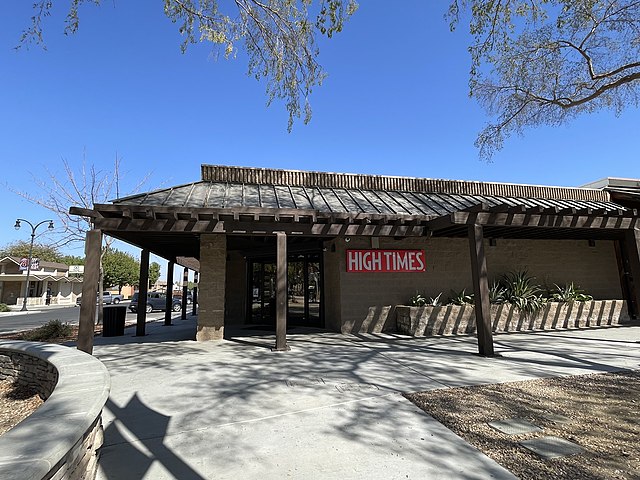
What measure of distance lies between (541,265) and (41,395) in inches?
538

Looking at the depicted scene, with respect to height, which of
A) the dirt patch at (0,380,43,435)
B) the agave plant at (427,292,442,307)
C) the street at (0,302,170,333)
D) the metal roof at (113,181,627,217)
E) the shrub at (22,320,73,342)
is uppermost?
the metal roof at (113,181,627,217)

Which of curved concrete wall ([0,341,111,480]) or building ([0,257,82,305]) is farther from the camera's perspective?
building ([0,257,82,305])

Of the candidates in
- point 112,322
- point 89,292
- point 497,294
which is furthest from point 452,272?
point 112,322

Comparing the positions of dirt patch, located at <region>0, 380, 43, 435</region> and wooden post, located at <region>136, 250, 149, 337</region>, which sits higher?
wooden post, located at <region>136, 250, 149, 337</region>

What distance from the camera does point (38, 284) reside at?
3831 cm

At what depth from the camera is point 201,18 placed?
589cm

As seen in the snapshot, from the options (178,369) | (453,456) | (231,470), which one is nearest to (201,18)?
(178,369)

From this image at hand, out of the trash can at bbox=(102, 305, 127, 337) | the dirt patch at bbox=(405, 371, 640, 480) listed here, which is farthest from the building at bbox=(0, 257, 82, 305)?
the dirt patch at bbox=(405, 371, 640, 480)

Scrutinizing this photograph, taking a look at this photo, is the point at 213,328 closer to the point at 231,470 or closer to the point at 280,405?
the point at 280,405

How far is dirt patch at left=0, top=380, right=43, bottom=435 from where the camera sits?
4.10 metres

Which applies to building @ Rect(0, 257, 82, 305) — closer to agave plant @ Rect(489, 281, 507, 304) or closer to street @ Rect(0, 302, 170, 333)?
street @ Rect(0, 302, 170, 333)

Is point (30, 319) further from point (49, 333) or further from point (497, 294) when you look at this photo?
point (497, 294)

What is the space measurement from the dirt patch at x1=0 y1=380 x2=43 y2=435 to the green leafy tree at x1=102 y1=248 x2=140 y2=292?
139ft

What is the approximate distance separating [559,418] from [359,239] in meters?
7.29
